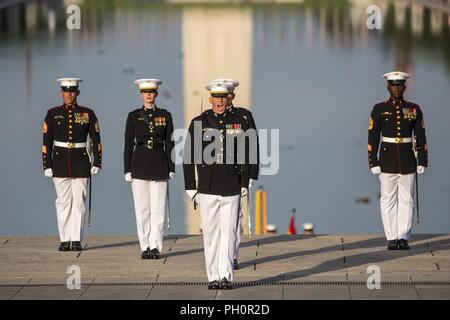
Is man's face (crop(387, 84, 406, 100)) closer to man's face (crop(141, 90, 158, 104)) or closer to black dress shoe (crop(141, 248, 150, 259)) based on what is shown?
man's face (crop(141, 90, 158, 104))

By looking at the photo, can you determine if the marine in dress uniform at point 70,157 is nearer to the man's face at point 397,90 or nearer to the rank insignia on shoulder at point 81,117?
the rank insignia on shoulder at point 81,117

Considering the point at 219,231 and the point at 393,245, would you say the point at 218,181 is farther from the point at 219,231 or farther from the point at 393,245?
the point at 393,245

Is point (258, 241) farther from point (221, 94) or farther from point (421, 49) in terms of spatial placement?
point (421, 49)

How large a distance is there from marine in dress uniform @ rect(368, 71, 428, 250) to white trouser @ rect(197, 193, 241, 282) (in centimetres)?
356

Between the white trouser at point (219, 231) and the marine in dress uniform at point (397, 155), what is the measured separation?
356 cm

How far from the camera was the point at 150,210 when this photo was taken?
22.6 m

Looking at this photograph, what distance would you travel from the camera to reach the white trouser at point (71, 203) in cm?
2312

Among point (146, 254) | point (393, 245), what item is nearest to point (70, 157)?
point (146, 254)

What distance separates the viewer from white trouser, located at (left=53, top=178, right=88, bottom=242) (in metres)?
23.1

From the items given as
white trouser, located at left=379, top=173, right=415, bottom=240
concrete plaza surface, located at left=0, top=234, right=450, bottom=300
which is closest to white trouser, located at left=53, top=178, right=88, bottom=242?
concrete plaza surface, located at left=0, top=234, right=450, bottom=300

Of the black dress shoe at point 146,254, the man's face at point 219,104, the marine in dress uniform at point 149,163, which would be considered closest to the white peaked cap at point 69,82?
the marine in dress uniform at point 149,163

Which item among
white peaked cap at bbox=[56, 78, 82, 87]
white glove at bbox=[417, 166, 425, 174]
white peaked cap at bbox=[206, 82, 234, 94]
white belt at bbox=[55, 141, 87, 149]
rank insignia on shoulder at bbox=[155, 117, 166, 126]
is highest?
white peaked cap at bbox=[206, 82, 234, 94]

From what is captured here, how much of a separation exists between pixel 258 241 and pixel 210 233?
4273 millimetres
